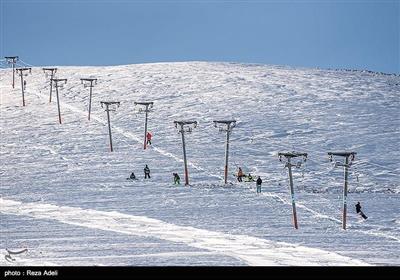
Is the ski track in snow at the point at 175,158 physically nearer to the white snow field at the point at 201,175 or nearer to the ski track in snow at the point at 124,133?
the ski track in snow at the point at 124,133

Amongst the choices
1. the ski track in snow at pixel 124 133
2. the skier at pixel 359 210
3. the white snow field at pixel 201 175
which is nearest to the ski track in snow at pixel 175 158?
the ski track in snow at pixel 124 133

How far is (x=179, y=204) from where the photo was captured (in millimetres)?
32156

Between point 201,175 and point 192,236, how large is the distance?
15127 millimetres

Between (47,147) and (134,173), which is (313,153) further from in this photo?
(47,147)

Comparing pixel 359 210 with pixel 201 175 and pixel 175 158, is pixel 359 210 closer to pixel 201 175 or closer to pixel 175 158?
pixel 201 175

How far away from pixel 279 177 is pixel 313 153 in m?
8.99

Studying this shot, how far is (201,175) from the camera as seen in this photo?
40.2 metres

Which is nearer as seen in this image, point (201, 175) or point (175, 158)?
point (201, 175)

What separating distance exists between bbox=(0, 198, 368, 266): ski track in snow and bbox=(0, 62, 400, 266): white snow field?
0.07 metres

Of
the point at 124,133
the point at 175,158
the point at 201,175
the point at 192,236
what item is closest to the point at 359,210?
the point at 192,236

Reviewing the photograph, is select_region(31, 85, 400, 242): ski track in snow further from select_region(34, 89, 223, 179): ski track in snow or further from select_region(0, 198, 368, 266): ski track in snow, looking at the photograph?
select_region(0, 198, 368, 266): ski track in snow

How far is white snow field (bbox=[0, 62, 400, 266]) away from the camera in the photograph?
75.7ft

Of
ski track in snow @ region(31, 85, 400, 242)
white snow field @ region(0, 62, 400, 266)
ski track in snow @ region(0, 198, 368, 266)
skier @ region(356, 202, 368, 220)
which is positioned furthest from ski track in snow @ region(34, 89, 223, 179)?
ski track in snow @ region(0, 198, 368, 266)

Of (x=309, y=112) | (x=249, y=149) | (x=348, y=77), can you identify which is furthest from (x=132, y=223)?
(x=348, y=77)
